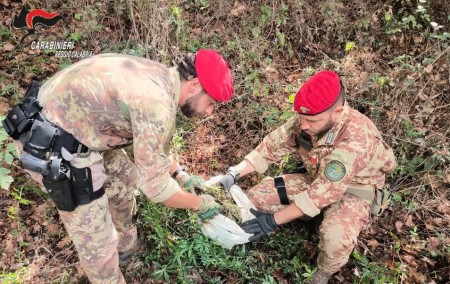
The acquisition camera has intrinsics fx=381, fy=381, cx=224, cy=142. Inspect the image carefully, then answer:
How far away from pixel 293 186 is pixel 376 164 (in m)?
0.88

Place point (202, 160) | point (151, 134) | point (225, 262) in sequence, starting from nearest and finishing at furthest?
1. point (151, 134)
2. point (225, 262)
3. point (202, 160)

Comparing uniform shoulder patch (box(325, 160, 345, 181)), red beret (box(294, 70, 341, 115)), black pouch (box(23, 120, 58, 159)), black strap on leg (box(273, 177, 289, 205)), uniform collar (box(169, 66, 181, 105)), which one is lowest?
black strap on leg (box(273, 177, 289, 205))

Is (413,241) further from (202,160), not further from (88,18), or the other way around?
(88,18)

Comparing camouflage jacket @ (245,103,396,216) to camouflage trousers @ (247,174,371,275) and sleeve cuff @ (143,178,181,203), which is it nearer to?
camouflage trousers @ (247,174,371,275)

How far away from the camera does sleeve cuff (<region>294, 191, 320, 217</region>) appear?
3.31m

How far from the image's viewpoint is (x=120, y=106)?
96.3 inches

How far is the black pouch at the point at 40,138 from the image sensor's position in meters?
2.42

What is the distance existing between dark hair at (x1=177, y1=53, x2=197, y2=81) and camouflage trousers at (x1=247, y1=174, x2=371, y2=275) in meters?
1.82

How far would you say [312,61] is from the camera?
562cm

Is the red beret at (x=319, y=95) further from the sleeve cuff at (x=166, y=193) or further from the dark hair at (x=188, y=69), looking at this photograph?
the sleeve cuff at (x=166, y=193)

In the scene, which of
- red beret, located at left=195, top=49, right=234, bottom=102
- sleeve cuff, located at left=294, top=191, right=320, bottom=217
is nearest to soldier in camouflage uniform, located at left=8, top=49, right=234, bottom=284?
red beret, located at left=195, top=49, right=234, bottom=102

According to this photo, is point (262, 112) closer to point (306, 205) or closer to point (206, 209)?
point (306, 205)

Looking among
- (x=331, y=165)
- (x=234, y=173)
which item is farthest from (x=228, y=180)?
(x=331, y=165)

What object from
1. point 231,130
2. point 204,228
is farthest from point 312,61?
point 204,228
